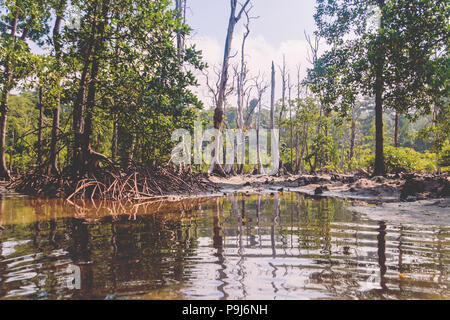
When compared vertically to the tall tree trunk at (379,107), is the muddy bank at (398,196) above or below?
below

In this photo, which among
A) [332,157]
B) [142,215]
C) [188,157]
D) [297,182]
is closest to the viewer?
[142,215]

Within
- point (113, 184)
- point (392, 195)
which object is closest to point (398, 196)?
point (392, 195)

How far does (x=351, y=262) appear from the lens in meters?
2.68

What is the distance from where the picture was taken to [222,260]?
8.98ft

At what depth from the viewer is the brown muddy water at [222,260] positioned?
2.03 metres

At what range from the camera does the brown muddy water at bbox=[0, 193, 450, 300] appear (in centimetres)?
203

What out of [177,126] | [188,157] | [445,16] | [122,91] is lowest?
[188,157]

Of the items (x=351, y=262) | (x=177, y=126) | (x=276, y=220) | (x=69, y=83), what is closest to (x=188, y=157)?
(x=177, y=126)

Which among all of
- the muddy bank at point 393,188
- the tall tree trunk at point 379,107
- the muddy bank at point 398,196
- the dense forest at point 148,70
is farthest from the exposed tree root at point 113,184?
the tall tree trunk at point 379,107

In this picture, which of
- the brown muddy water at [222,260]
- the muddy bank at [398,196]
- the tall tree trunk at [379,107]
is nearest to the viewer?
the brown muddy water at [222,260]

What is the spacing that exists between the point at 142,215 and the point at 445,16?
11.3 meters

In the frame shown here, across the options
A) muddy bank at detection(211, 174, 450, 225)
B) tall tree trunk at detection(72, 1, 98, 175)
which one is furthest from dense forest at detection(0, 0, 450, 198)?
muddy bank at detection(211, 174, 450, 225)

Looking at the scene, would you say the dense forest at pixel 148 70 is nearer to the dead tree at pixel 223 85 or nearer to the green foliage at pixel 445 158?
the green foliage at pixel 445 158
